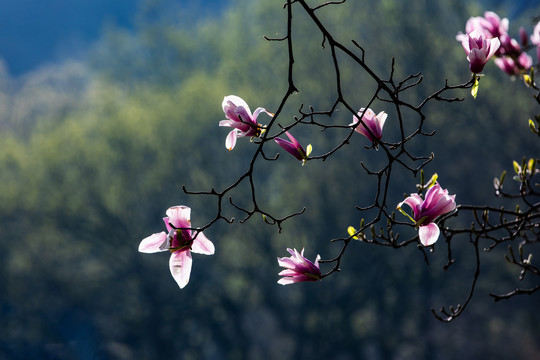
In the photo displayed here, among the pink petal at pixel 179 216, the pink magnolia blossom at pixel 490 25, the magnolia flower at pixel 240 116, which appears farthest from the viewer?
the pink magnolia blossom at pixel 490 25

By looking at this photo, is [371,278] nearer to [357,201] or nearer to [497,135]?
[357,201]

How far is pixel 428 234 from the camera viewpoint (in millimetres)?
995

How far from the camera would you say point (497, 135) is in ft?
30.0

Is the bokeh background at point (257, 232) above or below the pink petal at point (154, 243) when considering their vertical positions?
above

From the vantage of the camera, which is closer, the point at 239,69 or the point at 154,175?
the point at 154,175

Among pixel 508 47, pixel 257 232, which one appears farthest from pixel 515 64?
pixel 257 232

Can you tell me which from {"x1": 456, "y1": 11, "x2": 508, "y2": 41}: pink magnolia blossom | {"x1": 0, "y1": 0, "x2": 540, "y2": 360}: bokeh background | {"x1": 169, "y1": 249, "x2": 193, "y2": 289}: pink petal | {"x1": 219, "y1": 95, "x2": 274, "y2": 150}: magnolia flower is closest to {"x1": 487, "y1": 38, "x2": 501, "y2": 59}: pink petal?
{"x1": 219, "y1": 95, "x2": 274, "y2": 150}: magnolia flower

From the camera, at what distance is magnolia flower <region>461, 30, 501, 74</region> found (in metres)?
1.06

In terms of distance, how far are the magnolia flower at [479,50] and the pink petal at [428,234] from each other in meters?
0.30

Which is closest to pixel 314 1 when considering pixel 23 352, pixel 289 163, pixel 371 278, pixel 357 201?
pixel 289 163

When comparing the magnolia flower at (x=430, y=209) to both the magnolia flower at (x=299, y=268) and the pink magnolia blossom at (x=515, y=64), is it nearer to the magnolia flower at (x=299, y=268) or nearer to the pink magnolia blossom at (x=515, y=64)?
the magnolia flower at (x=299, y=268)

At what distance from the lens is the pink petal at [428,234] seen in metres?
0.98

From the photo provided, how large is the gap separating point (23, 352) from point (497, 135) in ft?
26.7

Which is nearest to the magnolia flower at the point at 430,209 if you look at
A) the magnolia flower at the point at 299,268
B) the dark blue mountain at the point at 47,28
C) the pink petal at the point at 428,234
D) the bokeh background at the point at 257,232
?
the pink petal at the point at 428,234
